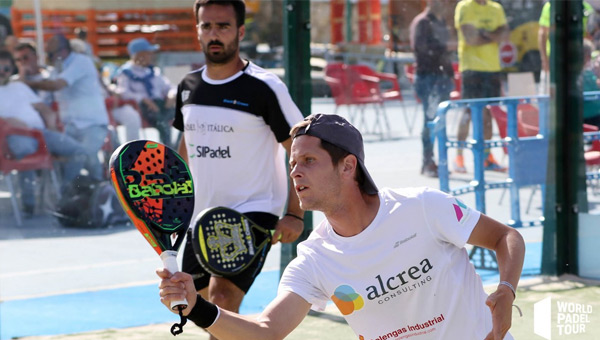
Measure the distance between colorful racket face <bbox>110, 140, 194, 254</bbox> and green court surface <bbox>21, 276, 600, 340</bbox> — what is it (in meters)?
2.63

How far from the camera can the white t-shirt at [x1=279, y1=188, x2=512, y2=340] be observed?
330 cm

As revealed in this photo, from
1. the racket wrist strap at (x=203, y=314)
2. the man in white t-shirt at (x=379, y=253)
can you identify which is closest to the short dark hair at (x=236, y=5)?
the man in white t-shirt at (x=379, y=253)

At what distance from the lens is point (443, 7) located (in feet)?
22.8

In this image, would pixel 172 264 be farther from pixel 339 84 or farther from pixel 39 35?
pixel 39 35

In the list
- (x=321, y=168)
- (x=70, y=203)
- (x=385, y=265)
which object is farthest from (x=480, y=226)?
(x=70, y=203)

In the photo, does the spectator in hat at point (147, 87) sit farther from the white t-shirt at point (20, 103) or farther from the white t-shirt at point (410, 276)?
the white t-shirt at point (410, 276)

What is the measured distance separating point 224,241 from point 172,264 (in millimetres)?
1634

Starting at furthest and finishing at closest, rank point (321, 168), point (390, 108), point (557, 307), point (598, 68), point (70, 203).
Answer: point (70, 203), point (390, 108), point (598, 68), point (557, 307), point (321, 168)

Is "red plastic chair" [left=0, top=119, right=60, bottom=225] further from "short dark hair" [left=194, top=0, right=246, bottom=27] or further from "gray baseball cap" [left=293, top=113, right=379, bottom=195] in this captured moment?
"gray baseball cap" [left=293, top=113, right=379, bottom=195]

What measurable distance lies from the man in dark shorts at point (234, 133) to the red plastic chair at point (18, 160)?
10.7 ft

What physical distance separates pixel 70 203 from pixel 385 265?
5187 mm

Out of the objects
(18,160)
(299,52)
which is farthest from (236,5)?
(18,160)

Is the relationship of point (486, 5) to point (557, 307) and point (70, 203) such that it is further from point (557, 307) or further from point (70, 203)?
point (70, 203)

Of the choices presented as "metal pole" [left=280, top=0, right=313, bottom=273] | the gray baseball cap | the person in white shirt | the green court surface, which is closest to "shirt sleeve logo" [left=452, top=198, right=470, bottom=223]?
the gray baseball cap
